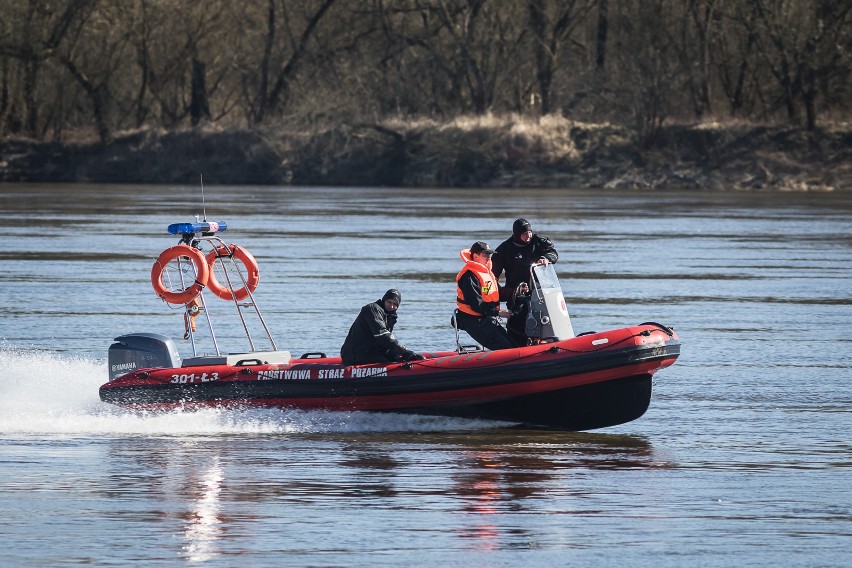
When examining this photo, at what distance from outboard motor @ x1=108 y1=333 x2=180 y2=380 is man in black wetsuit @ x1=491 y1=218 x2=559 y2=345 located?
2.93 m

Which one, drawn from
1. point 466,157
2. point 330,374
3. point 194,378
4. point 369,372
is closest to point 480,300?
point 369,372

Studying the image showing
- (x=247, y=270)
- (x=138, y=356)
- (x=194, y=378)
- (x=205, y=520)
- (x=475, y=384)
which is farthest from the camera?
(x=247, y=270)

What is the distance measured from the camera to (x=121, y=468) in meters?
11.1

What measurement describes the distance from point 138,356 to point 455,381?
2896 mm

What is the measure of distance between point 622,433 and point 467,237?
18641 mm

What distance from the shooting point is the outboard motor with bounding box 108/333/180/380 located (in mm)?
13500

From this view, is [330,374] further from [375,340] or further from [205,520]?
[205,520]

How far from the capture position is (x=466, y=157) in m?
52.2

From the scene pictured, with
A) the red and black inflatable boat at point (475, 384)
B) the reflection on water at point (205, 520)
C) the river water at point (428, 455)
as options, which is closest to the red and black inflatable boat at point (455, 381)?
the red and black inflatable boat at point (475, 384)

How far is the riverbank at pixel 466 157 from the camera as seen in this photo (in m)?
49.5

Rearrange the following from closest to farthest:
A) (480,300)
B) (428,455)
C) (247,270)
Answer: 1. (428,455)
2. (480,300)
3. (247,270)

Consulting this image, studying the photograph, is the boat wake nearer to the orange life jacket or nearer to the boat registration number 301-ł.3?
the boat registration number 301-ł.3

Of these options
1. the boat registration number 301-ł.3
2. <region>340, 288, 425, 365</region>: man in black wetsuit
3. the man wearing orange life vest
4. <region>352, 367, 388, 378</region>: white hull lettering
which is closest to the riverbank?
the man wearing orange life vest

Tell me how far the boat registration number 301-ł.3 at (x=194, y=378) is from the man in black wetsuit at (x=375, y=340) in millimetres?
1108
